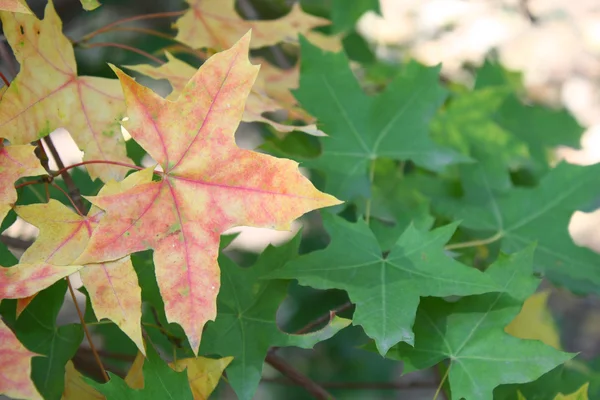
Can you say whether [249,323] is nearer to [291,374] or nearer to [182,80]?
[291,374]

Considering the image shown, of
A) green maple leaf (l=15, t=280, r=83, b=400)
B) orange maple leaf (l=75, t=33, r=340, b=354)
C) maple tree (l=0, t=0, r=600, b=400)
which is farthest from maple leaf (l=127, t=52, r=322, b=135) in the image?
green maple leaf (l=15, t=280, r=83, b=400)

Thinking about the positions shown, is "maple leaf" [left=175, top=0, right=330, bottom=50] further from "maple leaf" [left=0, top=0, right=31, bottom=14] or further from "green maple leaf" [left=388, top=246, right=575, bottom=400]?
"green maple leaf" [left=388, top=246, right=575, bottom=400]

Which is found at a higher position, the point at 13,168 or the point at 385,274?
the point at 13,168

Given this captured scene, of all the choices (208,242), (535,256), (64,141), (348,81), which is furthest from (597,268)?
(64,141)

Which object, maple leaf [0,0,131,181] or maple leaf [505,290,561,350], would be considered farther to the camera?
maple leaf [505,290,561,350]

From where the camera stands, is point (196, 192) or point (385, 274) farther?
point (385, 274)

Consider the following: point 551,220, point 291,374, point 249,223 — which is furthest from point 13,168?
point 551,220

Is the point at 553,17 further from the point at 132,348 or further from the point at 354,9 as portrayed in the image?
the point at 132,348
